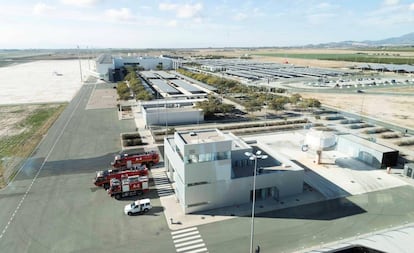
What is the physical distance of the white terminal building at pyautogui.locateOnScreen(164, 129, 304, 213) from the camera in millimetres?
24188

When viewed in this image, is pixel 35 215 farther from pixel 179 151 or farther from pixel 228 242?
pixel 228 242

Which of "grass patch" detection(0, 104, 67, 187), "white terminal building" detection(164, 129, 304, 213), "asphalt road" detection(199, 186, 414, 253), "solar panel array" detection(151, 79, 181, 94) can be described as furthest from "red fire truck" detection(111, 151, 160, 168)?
"solar panel array" detection(151, 79, 181, 94)

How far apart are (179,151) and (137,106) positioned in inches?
1594

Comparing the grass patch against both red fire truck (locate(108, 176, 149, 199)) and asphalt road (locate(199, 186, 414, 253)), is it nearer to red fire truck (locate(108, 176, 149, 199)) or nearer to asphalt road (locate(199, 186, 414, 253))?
red fire truck (locate(108, 176, 149, 199))

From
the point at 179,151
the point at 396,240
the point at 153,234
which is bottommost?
the point at 153,234

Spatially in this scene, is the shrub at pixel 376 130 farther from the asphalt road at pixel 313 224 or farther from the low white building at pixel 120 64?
the low white building at pixel 120 64

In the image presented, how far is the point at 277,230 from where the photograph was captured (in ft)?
72.0

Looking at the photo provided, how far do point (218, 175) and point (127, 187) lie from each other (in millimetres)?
8884

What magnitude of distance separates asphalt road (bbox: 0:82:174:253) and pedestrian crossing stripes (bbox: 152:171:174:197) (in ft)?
3.13

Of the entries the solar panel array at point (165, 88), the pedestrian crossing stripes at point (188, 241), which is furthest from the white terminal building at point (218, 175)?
the solar panel array at point (165, 88)

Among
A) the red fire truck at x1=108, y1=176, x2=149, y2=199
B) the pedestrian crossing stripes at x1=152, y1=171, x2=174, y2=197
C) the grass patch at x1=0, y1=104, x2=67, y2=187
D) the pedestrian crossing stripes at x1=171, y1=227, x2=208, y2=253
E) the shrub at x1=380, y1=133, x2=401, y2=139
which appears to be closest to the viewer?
the pedestrian crossing stripes at x1=171, y1=227, x2=208, y2=253

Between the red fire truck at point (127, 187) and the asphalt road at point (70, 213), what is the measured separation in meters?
0.73

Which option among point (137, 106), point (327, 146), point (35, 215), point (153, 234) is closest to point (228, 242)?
point (153, 234)

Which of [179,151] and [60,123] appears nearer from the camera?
[179,151]
